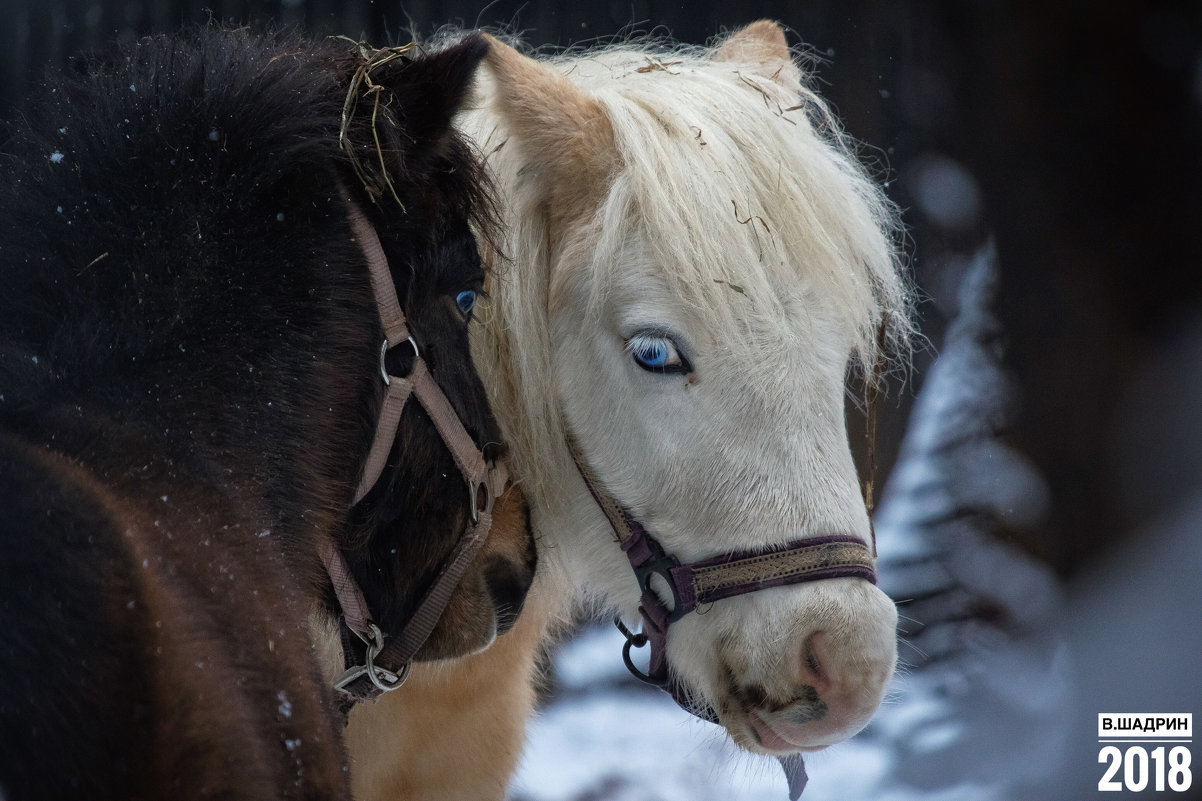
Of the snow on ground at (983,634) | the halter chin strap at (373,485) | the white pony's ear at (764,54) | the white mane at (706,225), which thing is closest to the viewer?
the halter chin strap at (373,485)

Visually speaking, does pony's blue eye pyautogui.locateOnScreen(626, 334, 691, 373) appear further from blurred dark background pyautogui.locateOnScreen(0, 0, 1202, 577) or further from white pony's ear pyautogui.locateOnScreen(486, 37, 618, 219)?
blurred dark background pyautogui.locateOnScreen(0, 0, 1202, 577)

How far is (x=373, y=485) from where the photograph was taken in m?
1.18

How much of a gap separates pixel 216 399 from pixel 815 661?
2.64 ft

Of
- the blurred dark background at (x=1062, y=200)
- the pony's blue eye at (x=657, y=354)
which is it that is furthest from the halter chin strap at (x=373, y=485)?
the blurred dark background at (x=1062, y=200)

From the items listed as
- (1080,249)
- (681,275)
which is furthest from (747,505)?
(1080,249)

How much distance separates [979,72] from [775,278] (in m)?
2.47

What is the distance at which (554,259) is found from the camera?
1472 millimetres

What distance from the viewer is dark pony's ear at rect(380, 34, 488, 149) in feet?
3.79

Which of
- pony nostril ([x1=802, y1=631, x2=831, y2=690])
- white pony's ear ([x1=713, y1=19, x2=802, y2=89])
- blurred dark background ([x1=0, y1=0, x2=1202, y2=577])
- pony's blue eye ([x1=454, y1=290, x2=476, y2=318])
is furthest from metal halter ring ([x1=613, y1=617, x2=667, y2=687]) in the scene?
blurred dark background ([x1=0, y1=0, x2=1202, y2=577])

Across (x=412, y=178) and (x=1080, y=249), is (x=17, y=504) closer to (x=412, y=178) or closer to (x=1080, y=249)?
(x=412, y=178)

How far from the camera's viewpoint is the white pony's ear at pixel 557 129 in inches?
53.9

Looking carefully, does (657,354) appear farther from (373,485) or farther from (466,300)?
(373,485)

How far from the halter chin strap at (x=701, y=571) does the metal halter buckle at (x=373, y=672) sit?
0.37 metres

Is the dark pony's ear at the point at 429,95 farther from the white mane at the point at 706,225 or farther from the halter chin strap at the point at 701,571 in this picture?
the halter chin strap at the point at 701,571
